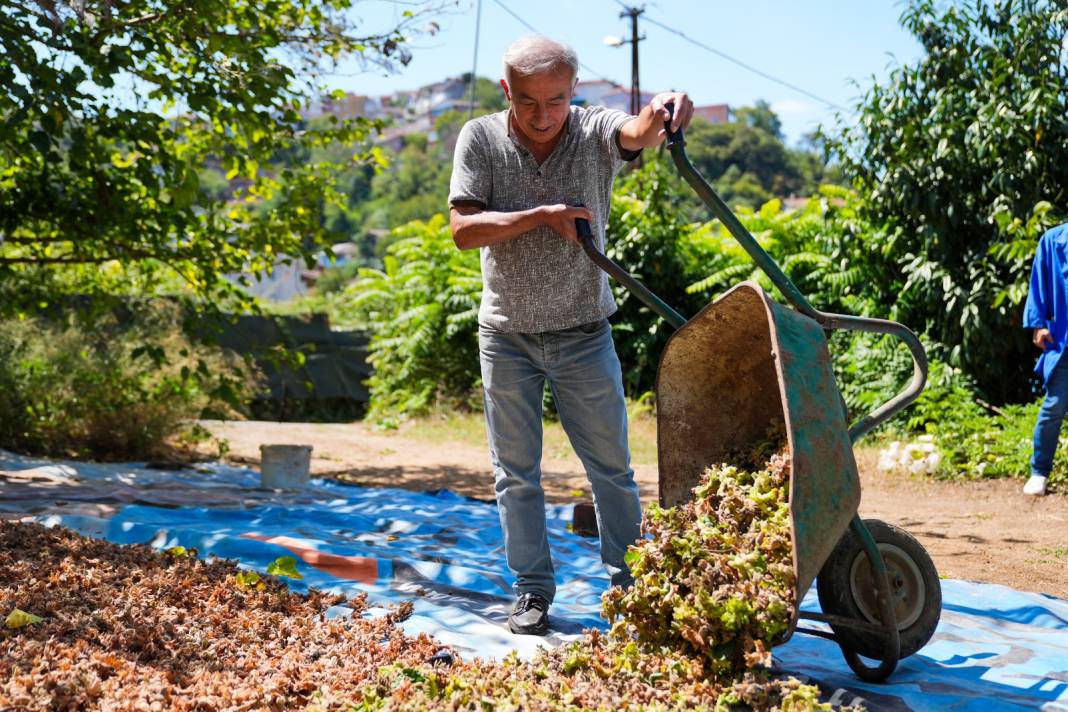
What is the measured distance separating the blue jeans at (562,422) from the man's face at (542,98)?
0.63m

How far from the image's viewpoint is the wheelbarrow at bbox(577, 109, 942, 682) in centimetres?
228

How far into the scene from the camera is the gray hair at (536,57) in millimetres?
2695

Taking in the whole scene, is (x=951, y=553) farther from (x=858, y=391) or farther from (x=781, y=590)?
(x=858, y=391)

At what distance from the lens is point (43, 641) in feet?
8.29

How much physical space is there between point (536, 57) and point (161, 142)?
11.0 ft

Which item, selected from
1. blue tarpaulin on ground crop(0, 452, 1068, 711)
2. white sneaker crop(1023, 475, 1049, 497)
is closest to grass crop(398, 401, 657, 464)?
blue tarpaulin on ground crop(0, 452, 1068, 711)

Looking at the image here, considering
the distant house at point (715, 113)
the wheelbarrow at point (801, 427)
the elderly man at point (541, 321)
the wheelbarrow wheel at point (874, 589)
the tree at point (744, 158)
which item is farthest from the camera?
the distant house at point (715, 113)

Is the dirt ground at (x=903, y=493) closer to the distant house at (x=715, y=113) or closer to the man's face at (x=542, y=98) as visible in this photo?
the man's face at (x=542, y=98)

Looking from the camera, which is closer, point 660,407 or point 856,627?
point 856,627

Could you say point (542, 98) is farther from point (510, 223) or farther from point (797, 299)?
point (797, 299)

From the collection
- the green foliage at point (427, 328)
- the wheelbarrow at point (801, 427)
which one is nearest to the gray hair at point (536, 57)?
the wheelbarrow at point (801, 427)

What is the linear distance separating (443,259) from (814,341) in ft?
33.6

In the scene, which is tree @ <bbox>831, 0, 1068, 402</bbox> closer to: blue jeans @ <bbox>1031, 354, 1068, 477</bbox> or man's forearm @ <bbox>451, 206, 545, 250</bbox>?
blue jeans @ <bbox>1031, 354, 1068, 477</bbox>

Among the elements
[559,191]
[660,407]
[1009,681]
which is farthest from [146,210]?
[1009,681]
